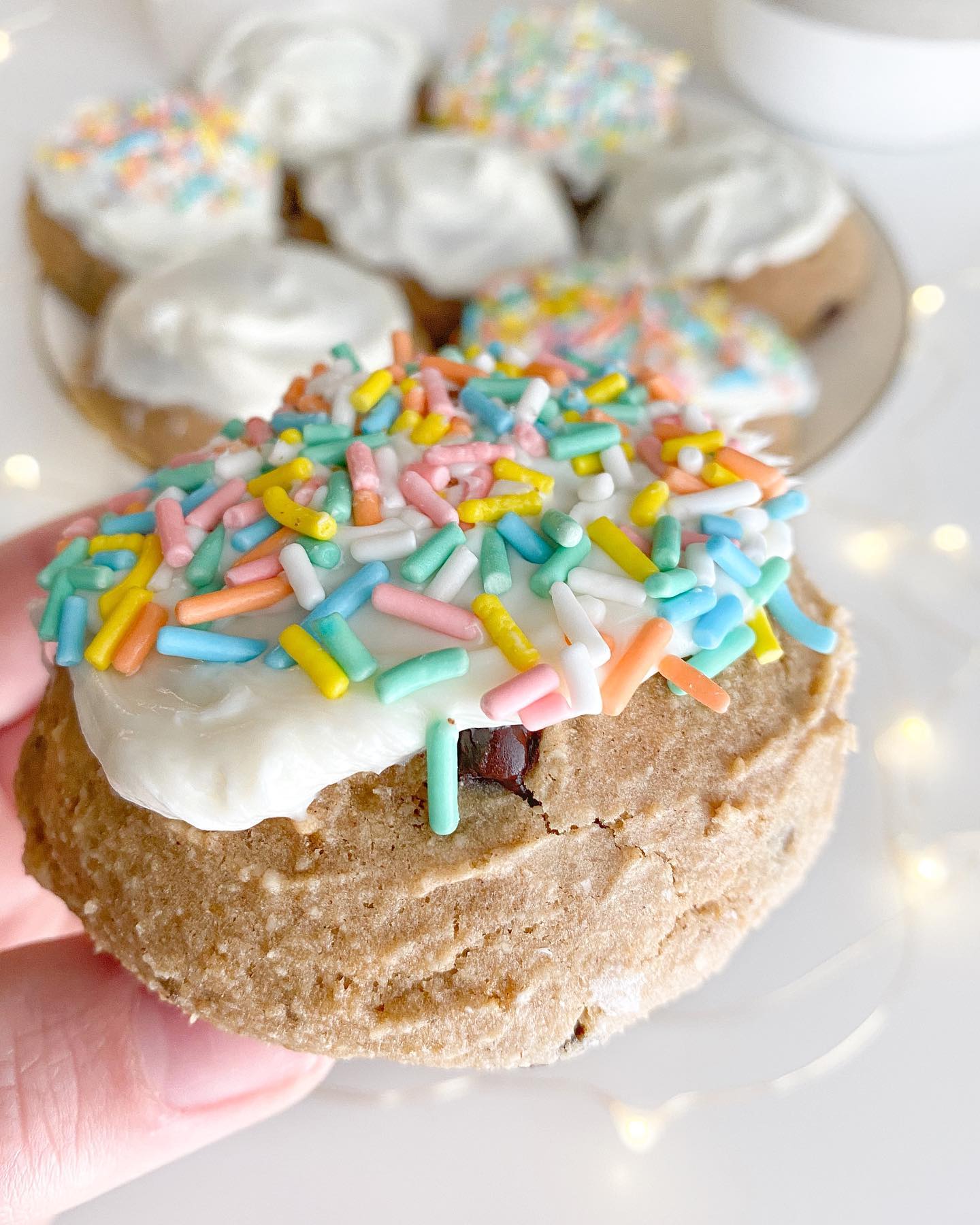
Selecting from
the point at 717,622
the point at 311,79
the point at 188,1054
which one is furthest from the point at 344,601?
the point at 311,79

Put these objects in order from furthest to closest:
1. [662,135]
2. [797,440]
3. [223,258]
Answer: [662,135], [223,258], [797,440]

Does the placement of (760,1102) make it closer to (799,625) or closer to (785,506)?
(799,625)

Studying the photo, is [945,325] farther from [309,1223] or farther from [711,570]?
[309,1223]

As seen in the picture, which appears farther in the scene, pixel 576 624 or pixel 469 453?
pixel 469 453

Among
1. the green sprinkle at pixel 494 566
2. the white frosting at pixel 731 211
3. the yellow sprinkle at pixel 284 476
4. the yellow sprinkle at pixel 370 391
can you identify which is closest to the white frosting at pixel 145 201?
the white frosting at pixel 731 211

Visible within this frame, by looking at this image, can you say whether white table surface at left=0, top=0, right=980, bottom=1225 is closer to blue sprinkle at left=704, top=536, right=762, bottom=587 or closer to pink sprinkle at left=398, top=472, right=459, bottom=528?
blue sprinkle at left=704, top=536, right=762, bottom=587

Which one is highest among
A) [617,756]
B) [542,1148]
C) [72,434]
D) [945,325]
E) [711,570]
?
[711,570]

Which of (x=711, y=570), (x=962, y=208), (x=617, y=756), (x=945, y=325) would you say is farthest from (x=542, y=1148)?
(x=962, y=208)
